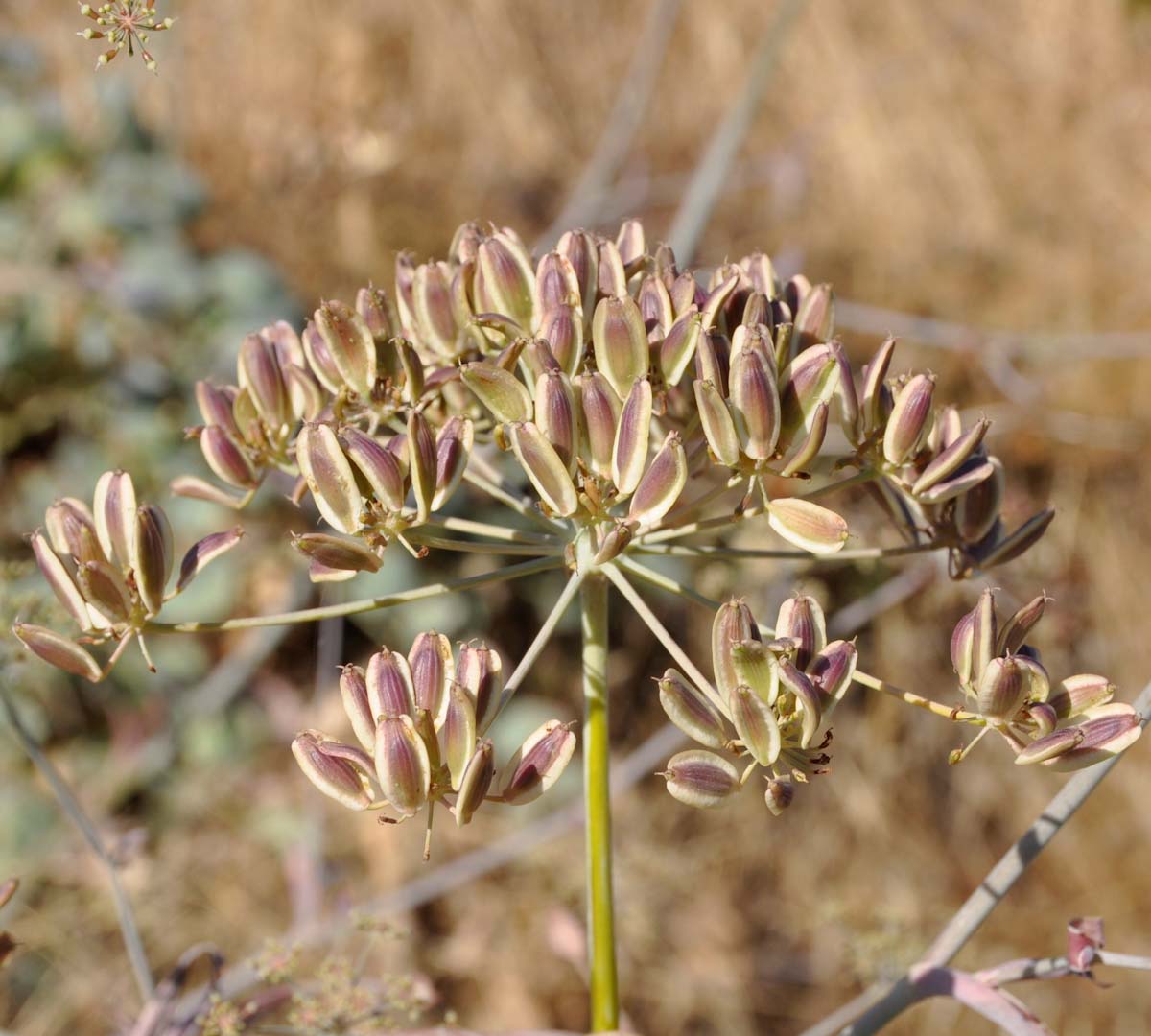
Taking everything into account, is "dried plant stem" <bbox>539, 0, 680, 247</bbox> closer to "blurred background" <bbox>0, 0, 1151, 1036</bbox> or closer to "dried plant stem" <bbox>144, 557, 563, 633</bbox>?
"blurred background" <bbox>0, 0, 1151, 1036</bbox>

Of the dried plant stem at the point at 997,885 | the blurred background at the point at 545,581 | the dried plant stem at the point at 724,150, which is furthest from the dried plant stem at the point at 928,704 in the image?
the dried plant stem at the point at 724,150

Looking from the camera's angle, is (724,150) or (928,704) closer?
(928,704)

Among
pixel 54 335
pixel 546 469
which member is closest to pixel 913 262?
pixel 54 335

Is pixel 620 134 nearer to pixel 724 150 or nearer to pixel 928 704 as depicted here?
pixel 724 150

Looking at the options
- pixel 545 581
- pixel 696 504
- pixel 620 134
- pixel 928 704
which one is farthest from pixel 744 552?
pixel 545 581

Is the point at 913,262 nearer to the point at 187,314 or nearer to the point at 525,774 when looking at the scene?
the point at 187,314

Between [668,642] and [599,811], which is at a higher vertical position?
[668,642]
